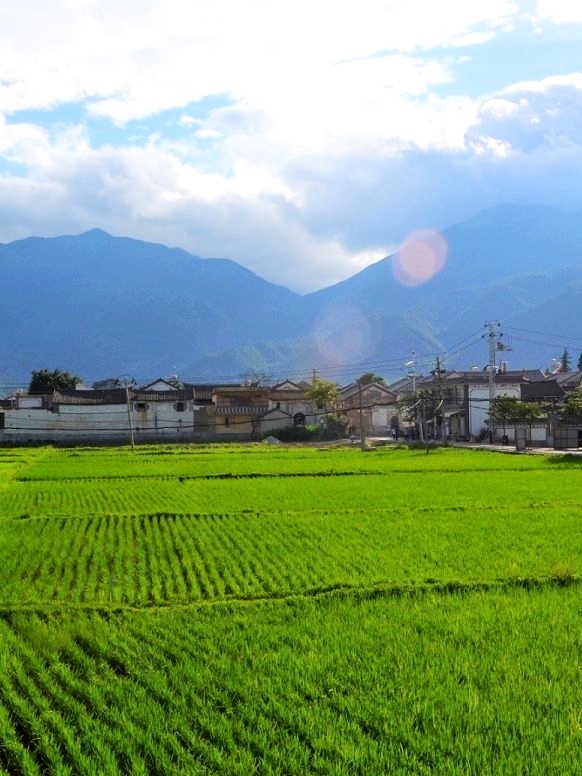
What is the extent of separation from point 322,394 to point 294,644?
5139 cm

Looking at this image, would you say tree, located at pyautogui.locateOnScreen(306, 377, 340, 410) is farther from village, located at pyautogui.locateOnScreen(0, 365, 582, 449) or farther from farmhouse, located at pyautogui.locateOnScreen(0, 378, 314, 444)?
farmhouse, located at pyautogui.locateOnScreen(0, 378, 314, 444)

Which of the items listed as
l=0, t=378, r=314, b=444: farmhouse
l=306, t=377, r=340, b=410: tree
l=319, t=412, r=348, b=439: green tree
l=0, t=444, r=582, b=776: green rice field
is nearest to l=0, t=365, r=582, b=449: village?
l=0, t=378, r=314, b=444: farmhouse

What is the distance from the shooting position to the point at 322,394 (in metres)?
57.7

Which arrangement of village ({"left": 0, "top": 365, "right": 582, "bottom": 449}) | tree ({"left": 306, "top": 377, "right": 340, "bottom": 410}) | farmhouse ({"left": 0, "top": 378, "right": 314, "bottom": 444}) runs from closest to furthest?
1. village ({"left": 0, "top": 365, "right": 582, "bottom": 449})
2. farmhouse ({"left": 0, "top": 378, "right": 314, "bottom": 444})
3. tree ({"left": 306, "top": 377, "right": 340, "bottom": 410})

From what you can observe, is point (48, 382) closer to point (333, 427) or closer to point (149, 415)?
point (149, 415)

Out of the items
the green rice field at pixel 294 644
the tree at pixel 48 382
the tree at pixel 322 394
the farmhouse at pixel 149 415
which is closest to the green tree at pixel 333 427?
the tree at pixel 322 394

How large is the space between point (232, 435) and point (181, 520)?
3960cm

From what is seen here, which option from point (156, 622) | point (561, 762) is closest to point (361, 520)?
point (156, 622)

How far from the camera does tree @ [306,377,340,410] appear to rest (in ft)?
189

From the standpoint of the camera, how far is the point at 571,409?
43.4m

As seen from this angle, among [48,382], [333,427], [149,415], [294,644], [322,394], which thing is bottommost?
[294,644]

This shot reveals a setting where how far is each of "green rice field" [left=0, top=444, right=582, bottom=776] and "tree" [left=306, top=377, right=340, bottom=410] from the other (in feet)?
140

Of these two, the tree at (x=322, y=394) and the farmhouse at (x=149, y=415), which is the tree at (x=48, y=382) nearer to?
the farmhouse at (x=149, y=415)

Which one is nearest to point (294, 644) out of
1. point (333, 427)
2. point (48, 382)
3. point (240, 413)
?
point (333, 427)
